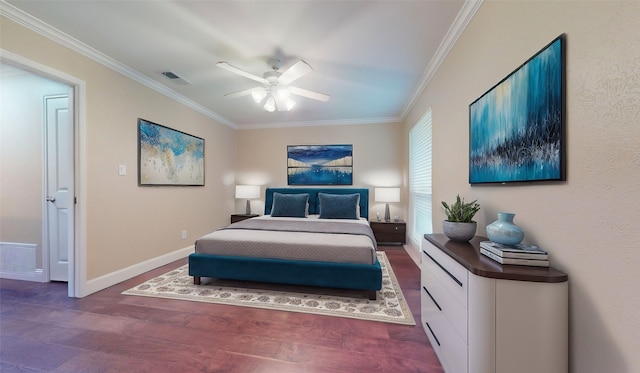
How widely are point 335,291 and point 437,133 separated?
2061mm

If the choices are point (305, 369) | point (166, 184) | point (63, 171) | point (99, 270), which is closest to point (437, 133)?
point (305, 369)

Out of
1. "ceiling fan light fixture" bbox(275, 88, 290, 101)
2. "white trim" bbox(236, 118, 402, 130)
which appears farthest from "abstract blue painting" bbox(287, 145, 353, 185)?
"ceiling fan light fixture" bbox(275, 88, 290, 101)

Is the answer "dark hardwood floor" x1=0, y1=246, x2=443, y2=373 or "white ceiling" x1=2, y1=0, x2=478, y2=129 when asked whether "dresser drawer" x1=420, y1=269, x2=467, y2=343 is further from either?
"white ceiling" x1=2, y1=0, x2=478, y2=129

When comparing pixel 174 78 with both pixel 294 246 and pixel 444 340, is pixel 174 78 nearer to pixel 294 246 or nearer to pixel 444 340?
pixel 294 246

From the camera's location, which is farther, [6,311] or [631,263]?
[6,311]

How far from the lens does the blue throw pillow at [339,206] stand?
385cm

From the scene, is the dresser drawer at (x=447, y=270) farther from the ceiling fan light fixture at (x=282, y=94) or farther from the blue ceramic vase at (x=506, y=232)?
the ceiling fan light fixture at (x=282, y=94)

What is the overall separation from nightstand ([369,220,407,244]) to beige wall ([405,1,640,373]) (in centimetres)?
288

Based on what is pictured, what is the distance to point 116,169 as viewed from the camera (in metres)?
2.62

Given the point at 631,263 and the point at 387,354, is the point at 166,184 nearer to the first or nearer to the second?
the point at 387,354

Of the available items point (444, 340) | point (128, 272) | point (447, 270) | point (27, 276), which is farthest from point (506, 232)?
point (27, 276)

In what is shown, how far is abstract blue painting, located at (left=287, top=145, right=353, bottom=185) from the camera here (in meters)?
4.66

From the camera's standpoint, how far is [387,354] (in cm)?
152

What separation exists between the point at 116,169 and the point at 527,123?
370 cm
